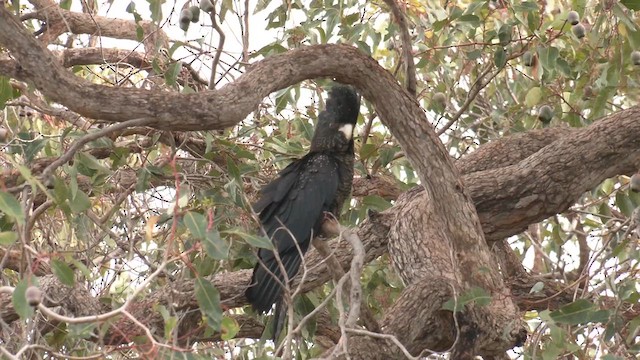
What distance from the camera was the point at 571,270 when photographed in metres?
4.93

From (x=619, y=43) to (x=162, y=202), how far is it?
1.90 m

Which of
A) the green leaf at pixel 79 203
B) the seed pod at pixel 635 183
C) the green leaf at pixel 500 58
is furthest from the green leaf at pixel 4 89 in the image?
the seed pod at pixel 635 183

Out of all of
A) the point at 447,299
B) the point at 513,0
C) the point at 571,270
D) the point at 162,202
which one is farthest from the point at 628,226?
the point at 162,202

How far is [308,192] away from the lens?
3939 mm

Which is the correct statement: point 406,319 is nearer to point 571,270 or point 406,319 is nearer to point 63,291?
point 63,291

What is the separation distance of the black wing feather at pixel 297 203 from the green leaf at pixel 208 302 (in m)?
1.40

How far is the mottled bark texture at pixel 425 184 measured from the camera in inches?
105

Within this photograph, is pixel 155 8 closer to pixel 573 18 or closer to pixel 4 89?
pixel 4 89

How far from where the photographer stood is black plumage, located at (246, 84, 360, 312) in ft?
12.3

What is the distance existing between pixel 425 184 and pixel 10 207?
1.62 m

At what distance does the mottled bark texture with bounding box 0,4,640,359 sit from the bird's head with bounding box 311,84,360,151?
0.47m

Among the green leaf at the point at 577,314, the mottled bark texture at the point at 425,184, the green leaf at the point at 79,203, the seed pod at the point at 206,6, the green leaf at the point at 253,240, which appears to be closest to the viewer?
the green leaf at the point at 253,240

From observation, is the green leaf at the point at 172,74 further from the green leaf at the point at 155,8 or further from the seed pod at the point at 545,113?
the seed pod at the point at 545,113

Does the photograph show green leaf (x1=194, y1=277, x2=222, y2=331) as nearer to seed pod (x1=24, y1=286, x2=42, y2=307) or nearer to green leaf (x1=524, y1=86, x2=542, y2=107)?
seed pod (x1=24, y1=286, x2=42, y2=307)
